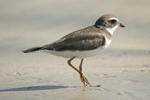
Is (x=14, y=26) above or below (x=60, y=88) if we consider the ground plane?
above

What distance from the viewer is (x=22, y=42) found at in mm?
9820

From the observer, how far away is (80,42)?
5.38m

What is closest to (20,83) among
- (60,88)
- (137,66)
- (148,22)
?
(60,88)

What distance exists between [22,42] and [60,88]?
197 inches

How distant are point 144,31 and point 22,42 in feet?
15.0

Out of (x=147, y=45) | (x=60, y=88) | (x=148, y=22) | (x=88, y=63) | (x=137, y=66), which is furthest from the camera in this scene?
(x=148, y=22)

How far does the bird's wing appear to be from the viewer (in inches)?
210

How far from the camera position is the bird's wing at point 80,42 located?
17.5 ft

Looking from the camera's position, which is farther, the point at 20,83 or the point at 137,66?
the point at 137,66

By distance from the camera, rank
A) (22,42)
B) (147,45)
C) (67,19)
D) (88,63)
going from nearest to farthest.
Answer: (88,63) < (147,45) < (22,42) < (67,19)

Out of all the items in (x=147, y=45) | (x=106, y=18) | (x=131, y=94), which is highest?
(x=106, y=18)

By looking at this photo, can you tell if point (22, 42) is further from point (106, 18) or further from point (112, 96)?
point (112, 96)

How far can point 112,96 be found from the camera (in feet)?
15.5

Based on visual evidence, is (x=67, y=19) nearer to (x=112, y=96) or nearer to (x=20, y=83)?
(x=20, y=83)
